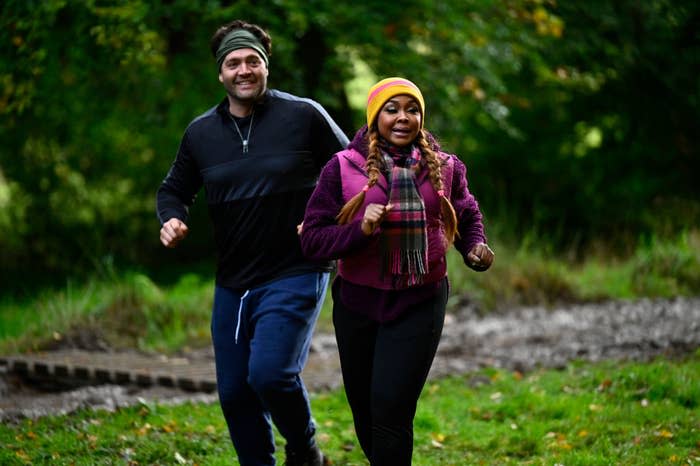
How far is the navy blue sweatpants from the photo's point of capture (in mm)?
4449

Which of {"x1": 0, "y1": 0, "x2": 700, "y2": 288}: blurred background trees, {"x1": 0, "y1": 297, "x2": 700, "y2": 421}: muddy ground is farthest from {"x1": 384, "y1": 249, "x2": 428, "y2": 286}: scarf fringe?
{"x1": 0, "y1": 0, "x2": 700, "y2": 288}: blurred background trees

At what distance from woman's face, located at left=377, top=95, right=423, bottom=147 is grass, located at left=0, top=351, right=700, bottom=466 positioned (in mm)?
2251

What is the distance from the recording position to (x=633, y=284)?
11.4 meters

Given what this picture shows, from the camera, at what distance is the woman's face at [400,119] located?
3971 millimetres

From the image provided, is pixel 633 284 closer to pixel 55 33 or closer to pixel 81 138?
pixel 55 33

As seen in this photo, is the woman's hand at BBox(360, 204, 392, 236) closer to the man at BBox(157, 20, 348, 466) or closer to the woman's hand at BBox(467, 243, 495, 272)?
the woman's hand at BBox(467, 243, 495, 272)

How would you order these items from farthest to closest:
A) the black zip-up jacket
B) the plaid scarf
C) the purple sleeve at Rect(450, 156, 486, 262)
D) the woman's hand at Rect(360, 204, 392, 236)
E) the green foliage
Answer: the green foliage
the black zip-up jacket
the purple sleeve at Rect(450, 156, 486, 262)
the plaid scarf
the woman's hand at Rect(360, 204, 392, 236)

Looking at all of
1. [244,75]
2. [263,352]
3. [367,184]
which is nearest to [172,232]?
[263,352]

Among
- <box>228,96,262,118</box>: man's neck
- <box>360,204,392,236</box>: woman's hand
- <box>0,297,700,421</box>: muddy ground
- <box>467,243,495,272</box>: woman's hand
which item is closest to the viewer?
<box>360,204,392,236</box>: woman's hand

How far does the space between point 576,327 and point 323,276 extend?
17.6ft

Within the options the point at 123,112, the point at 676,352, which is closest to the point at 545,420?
the point at 676,352

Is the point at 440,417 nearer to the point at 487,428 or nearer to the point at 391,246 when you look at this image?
the point at 487,428

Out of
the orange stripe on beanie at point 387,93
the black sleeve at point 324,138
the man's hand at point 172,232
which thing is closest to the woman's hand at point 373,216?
the orange stripe on beanie at point 387,93

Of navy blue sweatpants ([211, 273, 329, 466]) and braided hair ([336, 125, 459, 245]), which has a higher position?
braided hair ([336, 125, 459, 245])
